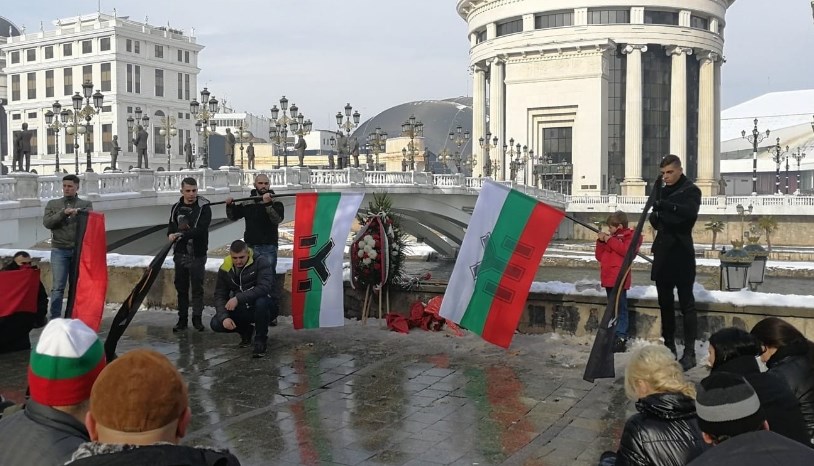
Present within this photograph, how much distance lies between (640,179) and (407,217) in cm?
3851

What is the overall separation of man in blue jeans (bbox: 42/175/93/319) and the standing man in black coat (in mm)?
6821

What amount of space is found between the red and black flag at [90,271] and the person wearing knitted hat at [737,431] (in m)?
6.59

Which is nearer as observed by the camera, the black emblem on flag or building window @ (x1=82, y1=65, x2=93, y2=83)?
the black emblem on flag

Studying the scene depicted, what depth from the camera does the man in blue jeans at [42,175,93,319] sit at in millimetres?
9828

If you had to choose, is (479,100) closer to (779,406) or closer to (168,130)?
(168,130)

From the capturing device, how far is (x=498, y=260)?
8.56 metres

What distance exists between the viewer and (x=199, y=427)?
20.2 feet

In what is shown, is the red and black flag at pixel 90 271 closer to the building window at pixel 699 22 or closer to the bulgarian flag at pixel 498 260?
the bulgarian flag at pixel 498 260

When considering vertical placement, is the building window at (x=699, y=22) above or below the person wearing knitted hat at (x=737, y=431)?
above

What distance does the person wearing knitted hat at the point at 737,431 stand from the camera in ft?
8.36

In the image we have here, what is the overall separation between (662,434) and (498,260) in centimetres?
493

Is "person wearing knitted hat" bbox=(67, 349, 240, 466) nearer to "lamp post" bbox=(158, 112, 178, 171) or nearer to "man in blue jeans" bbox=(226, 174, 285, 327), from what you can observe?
"man in blue jeans" bbox=(226, 174, 285, 327)

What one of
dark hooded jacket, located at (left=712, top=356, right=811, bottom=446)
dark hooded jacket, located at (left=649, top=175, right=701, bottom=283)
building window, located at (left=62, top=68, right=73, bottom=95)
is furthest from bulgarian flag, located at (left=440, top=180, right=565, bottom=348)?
building window, located at (left=62, top=68, right=73, bottom=95)

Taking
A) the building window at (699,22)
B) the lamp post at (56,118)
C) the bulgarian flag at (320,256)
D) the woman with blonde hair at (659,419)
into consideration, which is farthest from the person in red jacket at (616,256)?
the building window at (699,22)
